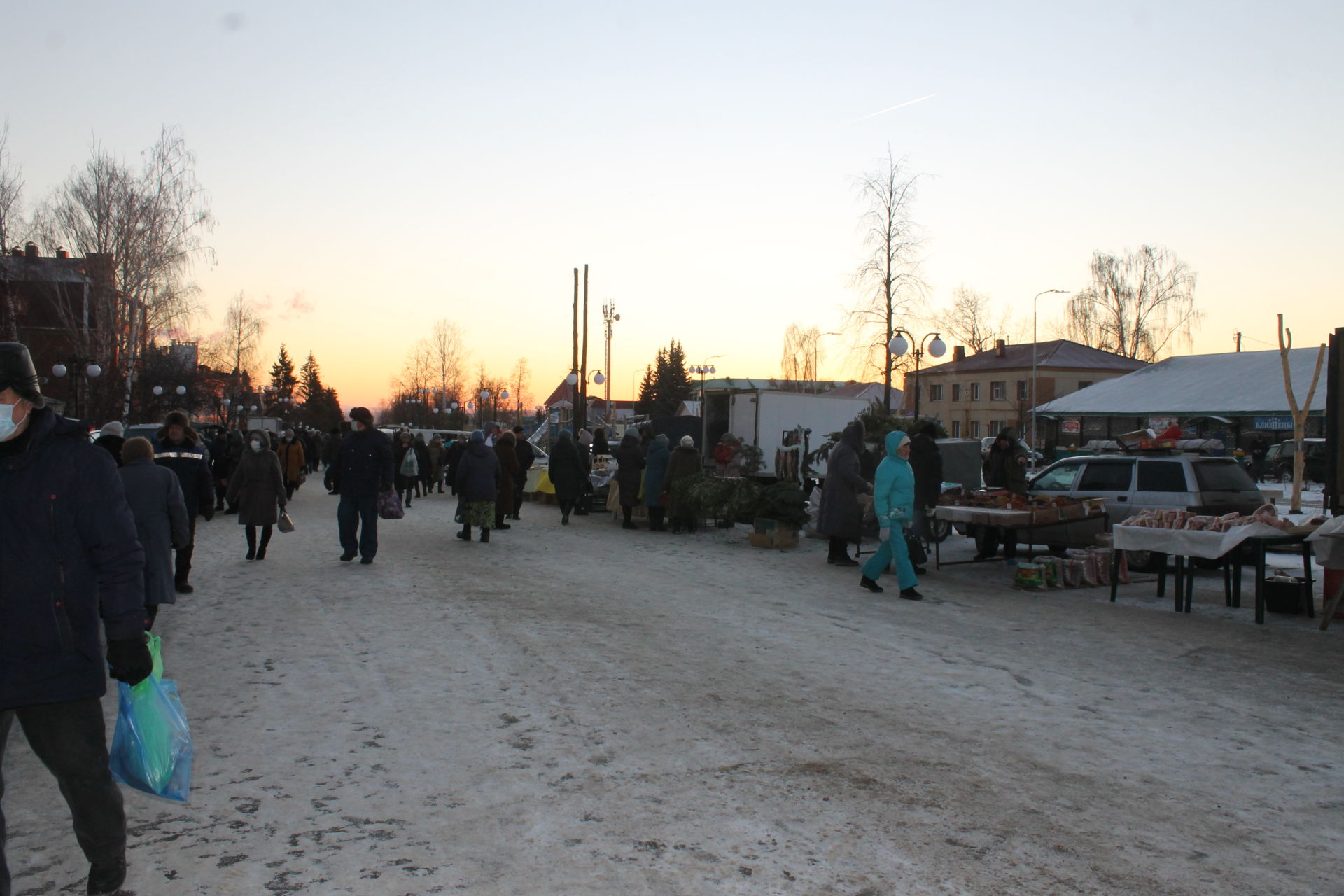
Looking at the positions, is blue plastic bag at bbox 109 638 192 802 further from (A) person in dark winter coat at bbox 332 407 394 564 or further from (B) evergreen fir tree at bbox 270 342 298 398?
(B) evergreen fir tree at bbox 270 342 298 398

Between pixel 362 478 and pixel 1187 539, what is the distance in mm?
9309

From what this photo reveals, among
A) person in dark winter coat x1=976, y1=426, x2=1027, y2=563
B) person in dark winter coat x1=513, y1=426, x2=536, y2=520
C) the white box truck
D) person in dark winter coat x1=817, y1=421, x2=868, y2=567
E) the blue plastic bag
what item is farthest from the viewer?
the white box truck

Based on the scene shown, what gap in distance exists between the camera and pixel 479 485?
15.6 meters

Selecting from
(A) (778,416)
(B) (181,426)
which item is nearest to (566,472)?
(A) (778,416)

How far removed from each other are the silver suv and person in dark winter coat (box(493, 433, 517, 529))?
369 inches

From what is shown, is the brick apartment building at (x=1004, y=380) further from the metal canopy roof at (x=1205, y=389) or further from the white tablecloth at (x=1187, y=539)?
the white tablecloth at (x=1187, y=539)

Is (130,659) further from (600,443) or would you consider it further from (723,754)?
(600,443)

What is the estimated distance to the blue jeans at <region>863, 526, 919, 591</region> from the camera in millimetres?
10898

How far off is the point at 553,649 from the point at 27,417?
4870 mm

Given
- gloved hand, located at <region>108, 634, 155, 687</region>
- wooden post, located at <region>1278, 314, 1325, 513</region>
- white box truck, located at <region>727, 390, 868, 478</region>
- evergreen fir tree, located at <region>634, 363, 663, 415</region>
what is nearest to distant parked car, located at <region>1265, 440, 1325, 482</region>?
wooden post, located at <region>1278, 314, 1325, 513</region>

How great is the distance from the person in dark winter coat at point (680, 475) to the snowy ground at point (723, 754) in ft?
25.2

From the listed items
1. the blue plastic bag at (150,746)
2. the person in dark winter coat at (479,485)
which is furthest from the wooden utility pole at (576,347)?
the blue plastic bag at (150,746)

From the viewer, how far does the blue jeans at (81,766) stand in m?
3.25

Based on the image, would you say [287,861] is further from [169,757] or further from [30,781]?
[30,781]
